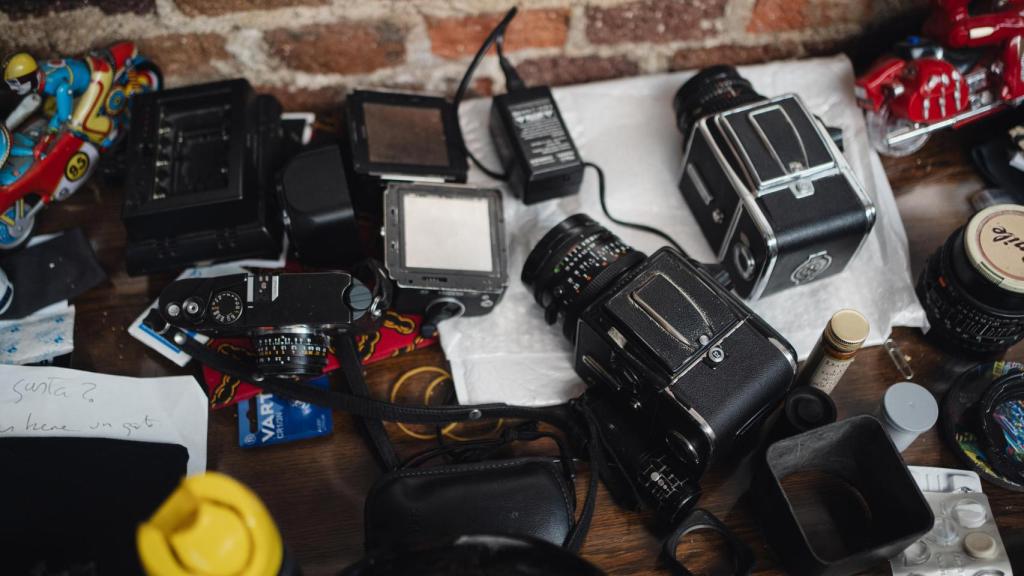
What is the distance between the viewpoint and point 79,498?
72 centimetres

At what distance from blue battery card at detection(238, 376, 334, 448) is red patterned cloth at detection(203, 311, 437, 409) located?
0.02 m

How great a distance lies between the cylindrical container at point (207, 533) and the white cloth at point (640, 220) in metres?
0.32

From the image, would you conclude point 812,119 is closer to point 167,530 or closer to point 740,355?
point 740,355

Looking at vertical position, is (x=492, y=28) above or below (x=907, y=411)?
above

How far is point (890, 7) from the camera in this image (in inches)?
41.4

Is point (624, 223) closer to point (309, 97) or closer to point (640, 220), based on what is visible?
point (640, 220)

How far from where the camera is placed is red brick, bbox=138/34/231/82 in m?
0.94

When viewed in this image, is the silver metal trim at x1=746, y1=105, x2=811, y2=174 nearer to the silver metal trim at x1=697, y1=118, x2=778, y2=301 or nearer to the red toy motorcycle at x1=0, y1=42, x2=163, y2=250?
the silver metal trim at x1=697, y1=118, x2=778, y2=301

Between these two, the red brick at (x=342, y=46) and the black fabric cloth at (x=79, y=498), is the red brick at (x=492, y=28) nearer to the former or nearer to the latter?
the red brick at (x=342, y=46)

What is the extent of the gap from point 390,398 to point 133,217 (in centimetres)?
32

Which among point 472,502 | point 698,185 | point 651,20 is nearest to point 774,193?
point 698,185

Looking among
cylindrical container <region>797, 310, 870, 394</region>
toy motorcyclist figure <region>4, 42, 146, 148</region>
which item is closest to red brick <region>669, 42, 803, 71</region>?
cylindrical container <region>797, 310, 870, 394</region>

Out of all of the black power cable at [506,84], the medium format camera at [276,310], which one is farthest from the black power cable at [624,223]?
the medium format camera at [276,310]

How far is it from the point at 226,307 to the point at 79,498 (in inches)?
8.2
